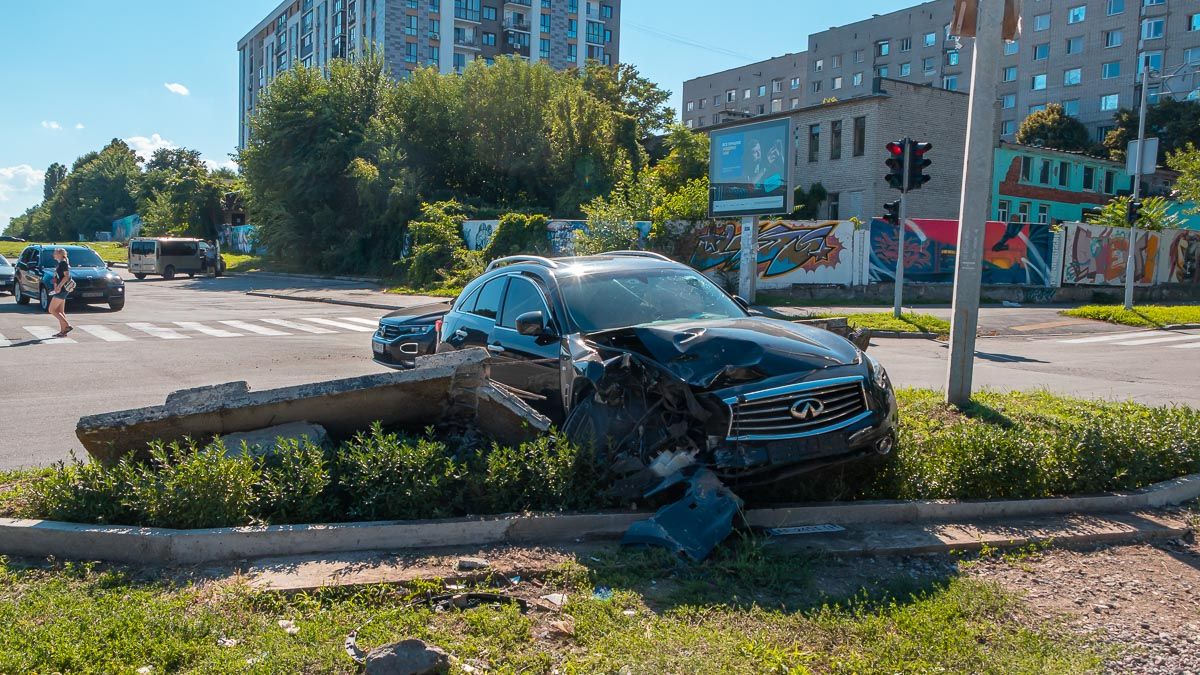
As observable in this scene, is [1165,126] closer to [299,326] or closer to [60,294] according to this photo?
[299,326]

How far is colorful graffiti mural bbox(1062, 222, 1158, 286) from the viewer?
30.0 m

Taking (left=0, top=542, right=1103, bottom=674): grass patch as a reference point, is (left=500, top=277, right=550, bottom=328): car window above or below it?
above

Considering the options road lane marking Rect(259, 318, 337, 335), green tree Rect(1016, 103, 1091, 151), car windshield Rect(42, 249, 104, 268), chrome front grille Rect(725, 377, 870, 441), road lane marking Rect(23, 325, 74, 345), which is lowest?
road lane marking Rect(23, 325, 74, 345)

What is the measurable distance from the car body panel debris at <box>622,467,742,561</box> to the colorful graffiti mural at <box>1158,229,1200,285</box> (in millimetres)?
34040

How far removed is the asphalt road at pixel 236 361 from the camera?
32.0 ft

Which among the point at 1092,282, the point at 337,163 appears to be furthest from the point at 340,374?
the point at 337,163

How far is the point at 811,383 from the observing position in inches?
201

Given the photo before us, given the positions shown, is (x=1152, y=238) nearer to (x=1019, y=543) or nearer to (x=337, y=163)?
(x=1019, y=543)

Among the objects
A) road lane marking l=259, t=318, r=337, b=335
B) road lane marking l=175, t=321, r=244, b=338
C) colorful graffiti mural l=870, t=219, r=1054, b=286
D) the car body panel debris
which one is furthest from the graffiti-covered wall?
the car body panel debris

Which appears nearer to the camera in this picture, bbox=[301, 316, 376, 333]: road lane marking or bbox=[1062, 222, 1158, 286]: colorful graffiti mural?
bbox=[301, 316, 376, 333]: road lane marking

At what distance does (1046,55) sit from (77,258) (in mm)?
70112

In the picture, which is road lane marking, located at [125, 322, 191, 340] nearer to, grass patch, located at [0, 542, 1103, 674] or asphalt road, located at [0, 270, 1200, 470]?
asphalt road, located at [0, 270, 1200, 470]

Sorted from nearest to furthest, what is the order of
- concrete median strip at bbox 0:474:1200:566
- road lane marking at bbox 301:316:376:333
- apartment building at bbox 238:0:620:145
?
concrete median strip at bbox 0:474:1200:566
road lane marking at bbox 301:316:376:333
apartment building at bbox 238:0:620:145

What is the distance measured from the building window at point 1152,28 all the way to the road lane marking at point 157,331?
226 feet
